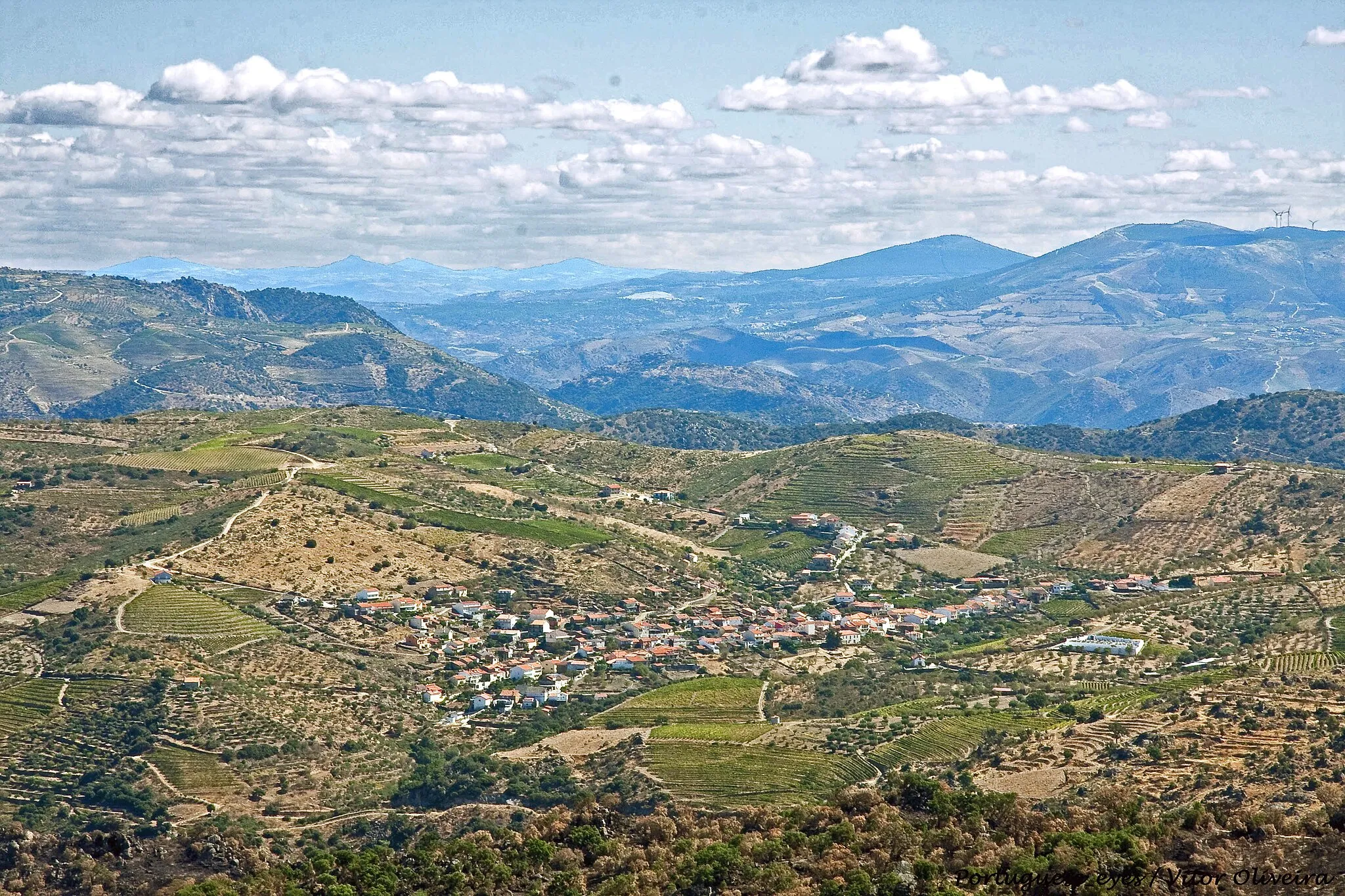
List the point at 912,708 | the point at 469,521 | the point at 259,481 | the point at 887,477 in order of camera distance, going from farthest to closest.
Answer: the point at 887,477
the point at 259,481
the point at 469,521
the point at 912,708

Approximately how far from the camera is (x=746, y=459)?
611 feet

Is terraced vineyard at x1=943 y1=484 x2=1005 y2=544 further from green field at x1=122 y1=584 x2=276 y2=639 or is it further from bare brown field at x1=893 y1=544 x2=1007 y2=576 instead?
green field at x1=122 y1=584 x2=276 y2=639

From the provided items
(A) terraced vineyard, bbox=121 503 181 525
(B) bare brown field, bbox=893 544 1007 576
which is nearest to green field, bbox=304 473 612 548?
(A) terraced vineyard, bbox=121 503 181 525

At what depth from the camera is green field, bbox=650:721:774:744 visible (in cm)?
7781

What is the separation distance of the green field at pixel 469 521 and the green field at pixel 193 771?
52.2 meters

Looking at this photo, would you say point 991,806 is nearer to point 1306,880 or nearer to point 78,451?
point 1306,880

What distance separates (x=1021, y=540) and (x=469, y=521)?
2100 inches

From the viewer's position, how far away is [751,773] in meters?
69.7

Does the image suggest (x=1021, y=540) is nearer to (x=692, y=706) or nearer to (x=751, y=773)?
(x=692, y=706)

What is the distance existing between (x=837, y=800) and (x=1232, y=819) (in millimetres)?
13689

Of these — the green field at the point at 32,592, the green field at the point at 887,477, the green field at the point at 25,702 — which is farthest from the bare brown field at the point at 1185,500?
the green field at the point at 25,702

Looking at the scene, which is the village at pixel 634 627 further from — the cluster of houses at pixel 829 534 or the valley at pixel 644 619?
the cluster of houses at pixel 829 534

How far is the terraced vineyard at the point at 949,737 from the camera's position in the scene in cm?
6988

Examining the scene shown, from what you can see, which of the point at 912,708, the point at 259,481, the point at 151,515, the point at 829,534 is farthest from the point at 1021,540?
the point at 151,515
